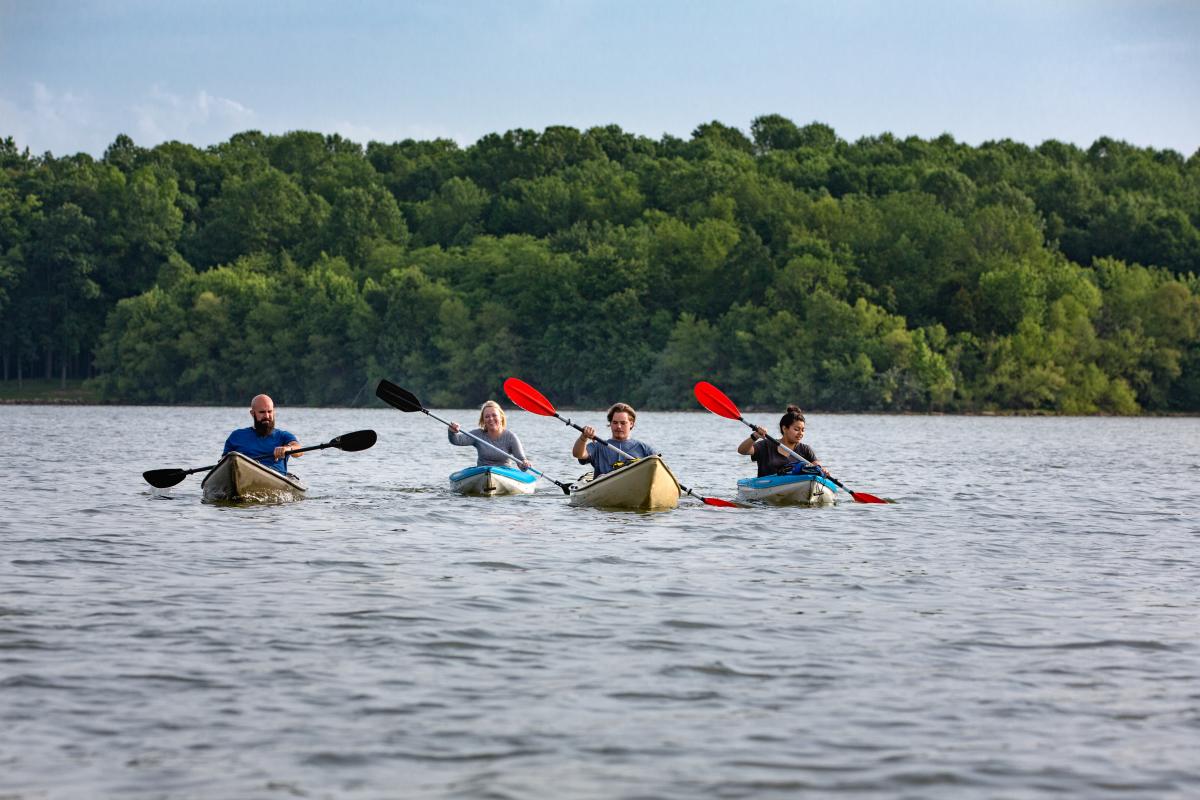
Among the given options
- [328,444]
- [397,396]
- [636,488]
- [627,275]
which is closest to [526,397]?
[397,396]

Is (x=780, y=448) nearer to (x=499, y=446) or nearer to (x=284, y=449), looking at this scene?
(x=499, y=446)

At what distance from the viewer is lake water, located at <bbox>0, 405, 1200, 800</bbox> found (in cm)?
679

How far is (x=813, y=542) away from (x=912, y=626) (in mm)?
5313

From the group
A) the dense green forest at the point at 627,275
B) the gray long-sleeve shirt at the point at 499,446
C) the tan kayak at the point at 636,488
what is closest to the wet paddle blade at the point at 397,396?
the gray long-sleeve shirt at the point at 499,446

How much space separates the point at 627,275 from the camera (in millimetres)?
97875

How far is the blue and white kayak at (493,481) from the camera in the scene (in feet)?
65.2

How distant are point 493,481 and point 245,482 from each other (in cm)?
334

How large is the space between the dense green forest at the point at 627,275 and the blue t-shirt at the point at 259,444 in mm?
68650

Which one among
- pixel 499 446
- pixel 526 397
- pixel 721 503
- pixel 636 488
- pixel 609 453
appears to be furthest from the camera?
pixel 526 397

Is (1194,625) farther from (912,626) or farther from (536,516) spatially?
(536,516)

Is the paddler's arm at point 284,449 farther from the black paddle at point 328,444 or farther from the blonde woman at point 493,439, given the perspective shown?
the blonde woman at point 493,439

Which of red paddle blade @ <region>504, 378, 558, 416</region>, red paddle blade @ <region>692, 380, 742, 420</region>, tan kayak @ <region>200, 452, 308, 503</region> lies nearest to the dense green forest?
red paddle blade @ <region>692, 380, 742, 420</region>

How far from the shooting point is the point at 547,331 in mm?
96875

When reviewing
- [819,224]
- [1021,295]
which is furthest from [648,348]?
[1021,295]
